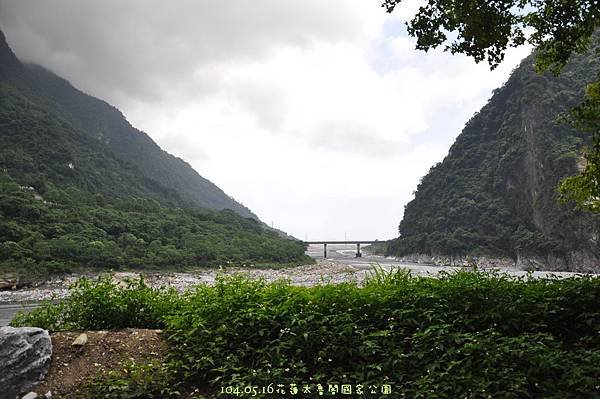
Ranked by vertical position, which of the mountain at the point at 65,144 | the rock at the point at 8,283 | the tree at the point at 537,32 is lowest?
the rock at the point at 8,283

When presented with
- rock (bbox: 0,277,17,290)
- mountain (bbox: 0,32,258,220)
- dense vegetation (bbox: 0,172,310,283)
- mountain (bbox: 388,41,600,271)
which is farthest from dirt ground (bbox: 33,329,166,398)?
mountain (bbox: 0,32,258,220)

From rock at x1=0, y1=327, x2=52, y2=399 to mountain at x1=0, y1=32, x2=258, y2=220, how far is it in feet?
252

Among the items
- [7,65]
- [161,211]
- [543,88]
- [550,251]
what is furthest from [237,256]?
[7,65]

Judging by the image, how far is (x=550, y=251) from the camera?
61.7 m

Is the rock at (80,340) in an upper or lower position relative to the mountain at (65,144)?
lower

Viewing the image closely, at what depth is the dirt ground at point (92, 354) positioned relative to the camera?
184 inches

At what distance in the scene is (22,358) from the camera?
15.5 feet

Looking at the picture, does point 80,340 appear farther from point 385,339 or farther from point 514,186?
point 514,186

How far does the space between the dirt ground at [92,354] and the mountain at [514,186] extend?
194 feet

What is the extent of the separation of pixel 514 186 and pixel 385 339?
87.6m

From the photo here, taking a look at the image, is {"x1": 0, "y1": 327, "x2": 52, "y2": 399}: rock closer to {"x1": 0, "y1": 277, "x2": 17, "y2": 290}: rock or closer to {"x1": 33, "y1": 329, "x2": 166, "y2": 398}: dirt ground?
{"x1": 33, "y1": 329, "x2": 166, "y2": 398}: dirt ground

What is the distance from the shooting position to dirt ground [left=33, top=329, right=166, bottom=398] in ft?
15.4

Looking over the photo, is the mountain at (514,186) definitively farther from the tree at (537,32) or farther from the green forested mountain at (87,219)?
the tree at (537,32)

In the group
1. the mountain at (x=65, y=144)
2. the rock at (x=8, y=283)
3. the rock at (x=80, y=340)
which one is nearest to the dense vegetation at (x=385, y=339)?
the rock at (x=80, y=340)
